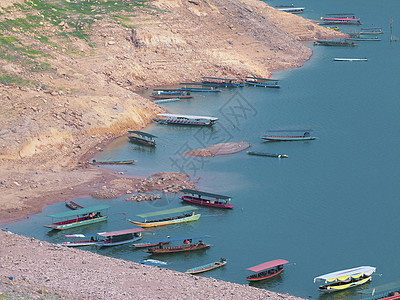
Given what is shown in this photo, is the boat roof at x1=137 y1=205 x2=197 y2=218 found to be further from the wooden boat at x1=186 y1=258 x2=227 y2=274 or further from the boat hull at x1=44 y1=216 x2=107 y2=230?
the wooden boat at x1=186 y1=258 x2=227 y2=274

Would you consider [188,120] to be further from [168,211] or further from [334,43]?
[334,43]

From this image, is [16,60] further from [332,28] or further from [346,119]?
[332,28]

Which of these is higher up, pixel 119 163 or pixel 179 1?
pixel 179 1

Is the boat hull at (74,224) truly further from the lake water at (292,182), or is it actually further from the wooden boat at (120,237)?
the wooden boat at (120,237)

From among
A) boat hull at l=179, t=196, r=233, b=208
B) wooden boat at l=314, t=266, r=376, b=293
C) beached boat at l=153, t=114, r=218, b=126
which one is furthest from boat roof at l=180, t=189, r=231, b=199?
beached boat at l=153, t=114, r=218, b=126

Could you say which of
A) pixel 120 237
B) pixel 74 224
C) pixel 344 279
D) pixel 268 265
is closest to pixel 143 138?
pixel 74 224

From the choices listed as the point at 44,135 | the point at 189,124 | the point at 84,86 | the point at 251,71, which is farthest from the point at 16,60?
the point at 251,71
